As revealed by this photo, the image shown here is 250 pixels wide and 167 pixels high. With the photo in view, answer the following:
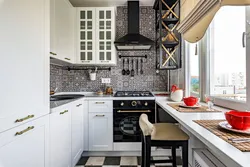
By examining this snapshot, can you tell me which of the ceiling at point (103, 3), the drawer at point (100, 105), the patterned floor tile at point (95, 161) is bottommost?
the patterned floor tile at point (95, 161)

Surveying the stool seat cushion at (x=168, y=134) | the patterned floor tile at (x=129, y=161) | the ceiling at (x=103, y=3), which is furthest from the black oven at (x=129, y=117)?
the ceiling at (x=103, y=3)

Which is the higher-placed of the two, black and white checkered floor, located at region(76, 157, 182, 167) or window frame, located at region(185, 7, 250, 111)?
window frame, located at region(185, 7, 250, 111)

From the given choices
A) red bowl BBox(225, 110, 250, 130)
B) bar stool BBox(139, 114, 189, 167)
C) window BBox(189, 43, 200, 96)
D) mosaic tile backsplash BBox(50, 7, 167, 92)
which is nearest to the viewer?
red bowl BBox(225, 110, 250, 130)

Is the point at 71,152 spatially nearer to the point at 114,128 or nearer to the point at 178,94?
the point at 114,128

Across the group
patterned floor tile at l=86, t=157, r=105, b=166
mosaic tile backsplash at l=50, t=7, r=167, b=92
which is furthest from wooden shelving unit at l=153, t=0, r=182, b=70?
patterned floor tile at l=86, t=157, r=105, b=166

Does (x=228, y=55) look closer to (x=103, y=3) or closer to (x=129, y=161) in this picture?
(x=129, y=161)

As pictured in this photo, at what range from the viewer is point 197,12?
1.70m

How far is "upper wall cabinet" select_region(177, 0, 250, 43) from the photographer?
1331mm

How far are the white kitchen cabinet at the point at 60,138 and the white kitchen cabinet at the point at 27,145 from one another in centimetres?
12

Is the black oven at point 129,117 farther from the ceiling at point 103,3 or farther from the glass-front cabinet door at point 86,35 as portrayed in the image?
the ceiling at point 103,3

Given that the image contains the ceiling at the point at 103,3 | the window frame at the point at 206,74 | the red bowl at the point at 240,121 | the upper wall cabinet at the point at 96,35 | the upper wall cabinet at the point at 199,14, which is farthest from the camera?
the ceiling at the point at 103,3

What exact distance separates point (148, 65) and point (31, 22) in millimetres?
2403

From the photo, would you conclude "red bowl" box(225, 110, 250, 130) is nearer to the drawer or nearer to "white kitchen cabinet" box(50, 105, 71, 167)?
"white kitchen cabinet" box(50, 105, 71, 167)

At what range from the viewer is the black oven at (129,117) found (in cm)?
277
